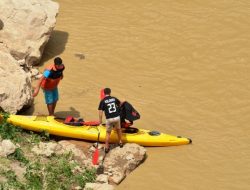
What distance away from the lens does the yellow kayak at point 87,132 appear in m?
9.93

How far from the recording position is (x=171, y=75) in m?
13.0

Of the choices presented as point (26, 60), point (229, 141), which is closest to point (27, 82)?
point (26, 60)

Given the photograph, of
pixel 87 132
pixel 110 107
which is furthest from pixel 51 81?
pixel 110 107

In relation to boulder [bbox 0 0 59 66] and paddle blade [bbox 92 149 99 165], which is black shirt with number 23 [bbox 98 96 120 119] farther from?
boulder [bbox 0 0 59 66]

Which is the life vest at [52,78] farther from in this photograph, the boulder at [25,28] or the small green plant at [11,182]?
the small green plant at [11,182]

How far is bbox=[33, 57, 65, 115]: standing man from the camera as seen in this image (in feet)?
32.8

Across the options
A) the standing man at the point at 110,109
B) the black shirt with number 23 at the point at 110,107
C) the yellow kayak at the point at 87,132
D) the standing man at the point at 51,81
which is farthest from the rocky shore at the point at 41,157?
the black shirt with number 23 at the point at 110,107

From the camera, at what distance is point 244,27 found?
14914 millimetres

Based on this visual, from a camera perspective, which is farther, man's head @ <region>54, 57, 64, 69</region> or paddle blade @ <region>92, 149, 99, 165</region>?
man's head @ <region>54, 57, 64, 69</region>

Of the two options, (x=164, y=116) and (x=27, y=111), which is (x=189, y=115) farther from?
(x=27, y=111)

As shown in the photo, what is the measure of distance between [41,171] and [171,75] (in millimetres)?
5296

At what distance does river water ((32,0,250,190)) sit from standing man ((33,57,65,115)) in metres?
0.63

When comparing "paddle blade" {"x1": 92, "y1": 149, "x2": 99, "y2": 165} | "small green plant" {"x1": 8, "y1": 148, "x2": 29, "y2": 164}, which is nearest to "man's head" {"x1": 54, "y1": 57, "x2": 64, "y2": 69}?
"paddle blade" {"x1": 92, "y1": 149, "x2": 99, "y2": 165}

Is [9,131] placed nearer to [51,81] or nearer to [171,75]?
[51,81]
